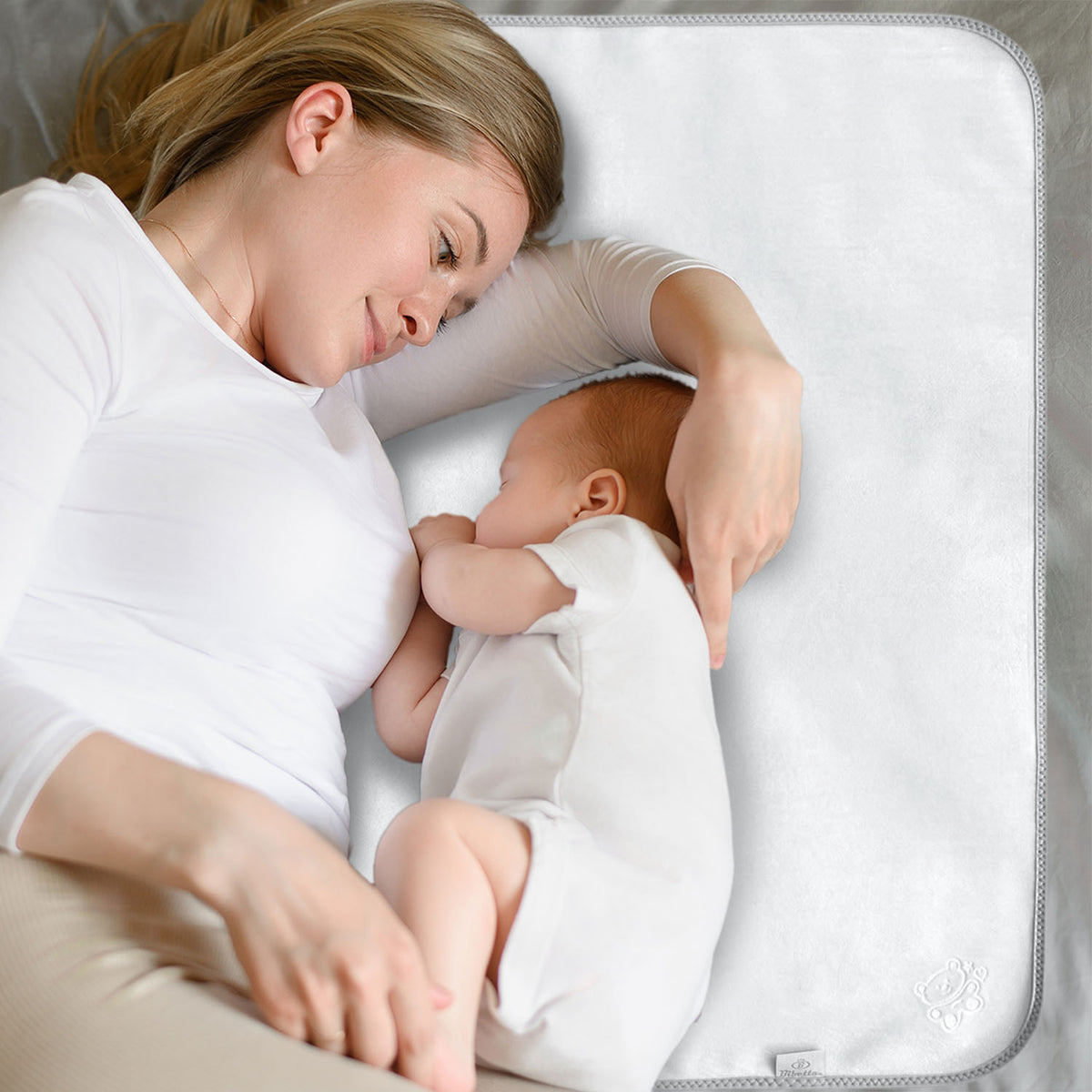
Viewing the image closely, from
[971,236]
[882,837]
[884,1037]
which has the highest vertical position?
[971,236]

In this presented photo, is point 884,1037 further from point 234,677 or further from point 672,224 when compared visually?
point 672,224

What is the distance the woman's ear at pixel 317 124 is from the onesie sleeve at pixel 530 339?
0.25 metres

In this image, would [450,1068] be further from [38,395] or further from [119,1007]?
[38,395]

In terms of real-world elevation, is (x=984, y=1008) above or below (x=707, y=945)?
below

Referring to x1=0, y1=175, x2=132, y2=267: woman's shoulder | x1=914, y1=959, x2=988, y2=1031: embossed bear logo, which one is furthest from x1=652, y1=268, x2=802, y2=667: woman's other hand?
x1=0, y1=175, x2=132, y2=267: woman's shoulder

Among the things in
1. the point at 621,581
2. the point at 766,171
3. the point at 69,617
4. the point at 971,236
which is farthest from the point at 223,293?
the point at 971,236

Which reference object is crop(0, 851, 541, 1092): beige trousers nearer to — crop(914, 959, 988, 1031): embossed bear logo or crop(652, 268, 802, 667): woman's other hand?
crop(652, 268, 802, 667): woman's other hand

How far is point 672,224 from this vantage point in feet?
4.04

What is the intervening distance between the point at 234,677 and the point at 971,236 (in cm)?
97

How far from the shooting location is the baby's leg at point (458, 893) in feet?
2.40

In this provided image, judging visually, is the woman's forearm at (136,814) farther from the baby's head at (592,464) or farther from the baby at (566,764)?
the baby's head at (592,464)

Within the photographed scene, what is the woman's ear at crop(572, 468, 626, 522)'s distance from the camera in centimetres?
103

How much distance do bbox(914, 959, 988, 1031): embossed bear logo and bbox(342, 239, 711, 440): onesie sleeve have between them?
0.72m

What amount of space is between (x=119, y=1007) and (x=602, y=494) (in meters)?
0.60
